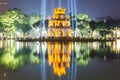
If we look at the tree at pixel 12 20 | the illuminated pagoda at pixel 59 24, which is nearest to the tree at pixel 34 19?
the illuminated pagoda at pixel 59 24

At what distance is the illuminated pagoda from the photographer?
213ft

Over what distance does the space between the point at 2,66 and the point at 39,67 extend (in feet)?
5.42

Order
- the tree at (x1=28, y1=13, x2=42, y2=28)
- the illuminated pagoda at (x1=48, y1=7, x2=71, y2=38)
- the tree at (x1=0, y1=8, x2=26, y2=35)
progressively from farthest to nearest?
the illuminated pagoda at (x1=48, y1=7, x2=71, y2=38) < the tree at (x1=28, y1=13, x2=42, y2=28) < the tree at (x1=0, y1=8, x2=26, y2=35)

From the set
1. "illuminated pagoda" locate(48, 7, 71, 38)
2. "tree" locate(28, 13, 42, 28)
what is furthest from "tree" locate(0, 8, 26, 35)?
"illuminated pagoda" locate(48, 7, 71, 38)

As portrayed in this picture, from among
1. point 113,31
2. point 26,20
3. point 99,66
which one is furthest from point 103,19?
point 99,66

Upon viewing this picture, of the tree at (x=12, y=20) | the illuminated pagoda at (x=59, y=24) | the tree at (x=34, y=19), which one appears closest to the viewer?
the tree at (x=12, y=20)

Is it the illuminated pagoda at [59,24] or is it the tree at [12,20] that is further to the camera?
the illuminated pagoda at [59,24]

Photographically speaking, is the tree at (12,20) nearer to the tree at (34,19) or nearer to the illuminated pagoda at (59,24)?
the tree at (34,19)

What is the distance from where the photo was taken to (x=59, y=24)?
2689 inches

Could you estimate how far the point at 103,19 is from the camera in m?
74.6

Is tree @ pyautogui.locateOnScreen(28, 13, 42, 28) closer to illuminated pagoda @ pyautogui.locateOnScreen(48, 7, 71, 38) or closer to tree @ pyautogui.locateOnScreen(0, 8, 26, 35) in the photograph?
illuminated pagoda @ pyautogui.locateOnScreen(48, 7, 71, 38)

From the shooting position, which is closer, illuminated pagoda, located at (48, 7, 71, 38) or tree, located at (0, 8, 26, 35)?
tree, located at (0, 8, 26, 35)

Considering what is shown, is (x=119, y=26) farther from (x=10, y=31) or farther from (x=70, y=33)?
(x=10, y=31)

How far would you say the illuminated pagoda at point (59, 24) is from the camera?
213 feet
